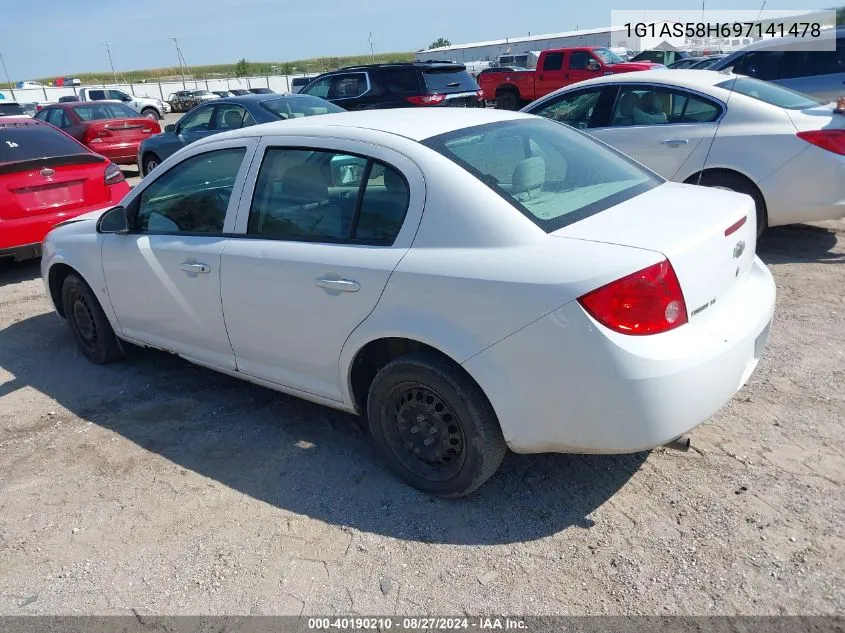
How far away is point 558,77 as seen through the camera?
20.3 meters

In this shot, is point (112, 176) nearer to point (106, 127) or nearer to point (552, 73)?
point (106, 127)

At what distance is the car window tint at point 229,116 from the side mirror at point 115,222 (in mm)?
5994

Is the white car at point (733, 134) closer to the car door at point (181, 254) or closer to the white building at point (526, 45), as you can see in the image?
the car door at point (181, 254)

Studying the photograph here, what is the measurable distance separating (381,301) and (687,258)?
1228mm

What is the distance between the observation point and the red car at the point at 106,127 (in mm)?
14266

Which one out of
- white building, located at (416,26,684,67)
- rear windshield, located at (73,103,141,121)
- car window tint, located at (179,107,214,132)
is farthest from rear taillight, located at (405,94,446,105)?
white building, located at (416,26,684,67)

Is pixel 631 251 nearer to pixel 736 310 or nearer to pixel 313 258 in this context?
pixel 736 310

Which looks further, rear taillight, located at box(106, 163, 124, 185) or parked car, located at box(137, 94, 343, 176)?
parked car, located at box(137, 94, 343, 176)

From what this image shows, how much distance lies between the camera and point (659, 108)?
6.43m

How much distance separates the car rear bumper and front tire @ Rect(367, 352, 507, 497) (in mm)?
108

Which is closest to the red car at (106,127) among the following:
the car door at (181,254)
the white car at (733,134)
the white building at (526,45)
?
the white car at (733,134)

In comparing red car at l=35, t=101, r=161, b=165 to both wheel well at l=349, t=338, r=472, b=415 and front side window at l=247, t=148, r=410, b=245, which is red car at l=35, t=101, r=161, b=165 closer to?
front side window at l=247, t=148, r=410, b=245

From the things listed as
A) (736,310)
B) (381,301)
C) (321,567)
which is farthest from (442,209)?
(321,567)

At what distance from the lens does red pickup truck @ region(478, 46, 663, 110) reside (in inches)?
764
